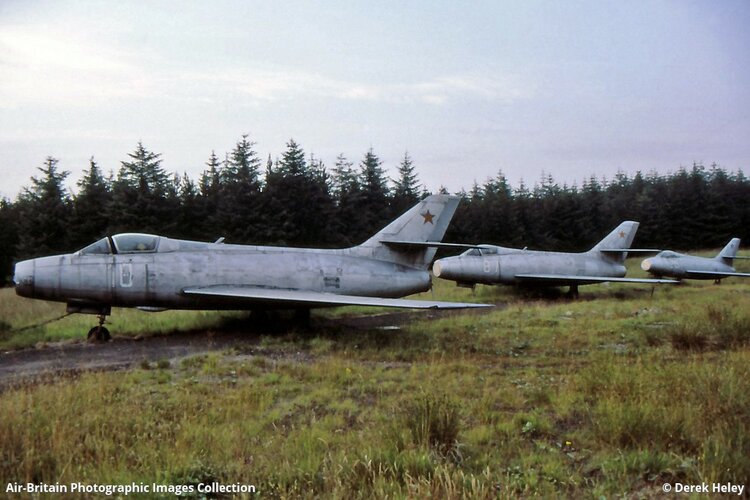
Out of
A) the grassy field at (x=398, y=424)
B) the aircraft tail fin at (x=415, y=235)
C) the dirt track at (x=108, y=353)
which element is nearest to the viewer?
Result: the grassy field at (x=398, y=424)

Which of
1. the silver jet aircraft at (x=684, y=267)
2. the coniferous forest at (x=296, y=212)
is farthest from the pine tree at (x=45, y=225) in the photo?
the silver jet aircraft at (x=684, y=267)

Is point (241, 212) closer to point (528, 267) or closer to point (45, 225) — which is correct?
point (45, 225)

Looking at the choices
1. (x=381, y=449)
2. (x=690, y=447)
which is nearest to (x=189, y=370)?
(x=381, y=449)

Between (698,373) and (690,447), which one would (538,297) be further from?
(690,447)

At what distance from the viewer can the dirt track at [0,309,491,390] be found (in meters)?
8.07

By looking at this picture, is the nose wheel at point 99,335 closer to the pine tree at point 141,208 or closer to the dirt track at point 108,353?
the dirt track at point 108,353

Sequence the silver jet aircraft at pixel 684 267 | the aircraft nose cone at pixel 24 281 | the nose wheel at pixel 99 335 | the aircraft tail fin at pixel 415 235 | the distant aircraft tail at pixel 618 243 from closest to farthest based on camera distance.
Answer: the aircraft nose cone at pixel 24 281
the nose wheel at pixel 99 335
the aircraft tail fin at pixel 415 235
the distant aircraft tail at pixel 618 243
the silver jet aircraft at pixel 684 267

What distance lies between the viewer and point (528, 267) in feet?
70.8

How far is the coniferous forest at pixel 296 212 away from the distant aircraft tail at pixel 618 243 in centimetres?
2356

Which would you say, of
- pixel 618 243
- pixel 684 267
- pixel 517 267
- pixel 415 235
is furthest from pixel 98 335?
pixel 684 267

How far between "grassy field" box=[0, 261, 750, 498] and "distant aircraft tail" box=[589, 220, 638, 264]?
570 inches

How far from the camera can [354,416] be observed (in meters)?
5.62

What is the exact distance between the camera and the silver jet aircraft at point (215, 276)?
436 inches

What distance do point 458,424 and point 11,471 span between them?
12.2 feet
